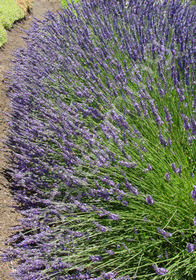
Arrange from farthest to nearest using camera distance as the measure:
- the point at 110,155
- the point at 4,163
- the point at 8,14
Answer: the point at 8,14
the point at 4,163
the point at 110,155

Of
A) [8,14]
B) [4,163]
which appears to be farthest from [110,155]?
[8,14]

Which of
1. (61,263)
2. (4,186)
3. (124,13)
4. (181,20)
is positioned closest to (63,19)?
(124,13)

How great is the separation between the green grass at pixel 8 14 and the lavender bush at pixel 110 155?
180cm

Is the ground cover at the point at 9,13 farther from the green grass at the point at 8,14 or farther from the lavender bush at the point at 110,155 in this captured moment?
the lavender bush at the point at 110,155

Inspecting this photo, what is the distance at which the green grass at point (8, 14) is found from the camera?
5625 mm

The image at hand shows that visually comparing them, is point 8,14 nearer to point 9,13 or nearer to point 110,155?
point 9,13

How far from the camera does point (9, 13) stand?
19.5 ft

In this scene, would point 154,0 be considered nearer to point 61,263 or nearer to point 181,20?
point 181,20

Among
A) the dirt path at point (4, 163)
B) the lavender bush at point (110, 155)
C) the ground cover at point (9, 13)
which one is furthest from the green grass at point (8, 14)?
the lavender bush at point (110, 155)

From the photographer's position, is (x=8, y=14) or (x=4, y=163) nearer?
(x=4, y=163)

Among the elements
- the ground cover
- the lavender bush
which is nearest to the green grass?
the ground cover

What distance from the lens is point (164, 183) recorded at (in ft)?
5.74

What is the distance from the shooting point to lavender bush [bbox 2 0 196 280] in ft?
5.65

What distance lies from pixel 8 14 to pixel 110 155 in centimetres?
522
